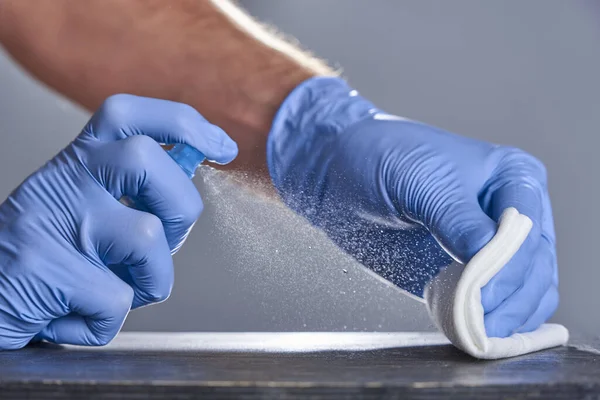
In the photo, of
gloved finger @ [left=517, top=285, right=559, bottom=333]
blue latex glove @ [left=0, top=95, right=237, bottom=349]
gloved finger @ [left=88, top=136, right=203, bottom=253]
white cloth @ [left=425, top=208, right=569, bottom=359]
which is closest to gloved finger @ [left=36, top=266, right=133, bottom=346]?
blue latex glove @ [left=0, top=95, right=237, bottom=349]

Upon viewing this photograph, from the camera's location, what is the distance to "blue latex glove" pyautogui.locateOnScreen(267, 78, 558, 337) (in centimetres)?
86

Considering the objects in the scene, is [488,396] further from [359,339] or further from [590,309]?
[590,309]

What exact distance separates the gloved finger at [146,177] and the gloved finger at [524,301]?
465mm

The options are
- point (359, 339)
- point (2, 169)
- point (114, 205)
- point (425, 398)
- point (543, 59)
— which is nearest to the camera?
point (425, 398)

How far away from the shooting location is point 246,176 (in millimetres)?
1230

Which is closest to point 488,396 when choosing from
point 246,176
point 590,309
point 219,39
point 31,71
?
point 246,176

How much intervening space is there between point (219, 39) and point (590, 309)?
1.52 metres

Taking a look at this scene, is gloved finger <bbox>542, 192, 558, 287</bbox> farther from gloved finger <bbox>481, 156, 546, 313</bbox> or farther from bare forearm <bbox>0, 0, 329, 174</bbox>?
bare forearm <bbox>0, 0, 329, 174</bbox>

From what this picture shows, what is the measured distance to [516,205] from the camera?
0.91 meters

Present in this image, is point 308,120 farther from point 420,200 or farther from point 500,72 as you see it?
point 500,72

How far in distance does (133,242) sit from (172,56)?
24.2 inches

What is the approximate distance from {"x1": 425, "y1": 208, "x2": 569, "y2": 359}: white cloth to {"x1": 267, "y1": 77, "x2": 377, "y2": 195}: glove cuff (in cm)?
42

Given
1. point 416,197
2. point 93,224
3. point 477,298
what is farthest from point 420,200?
point 93,224

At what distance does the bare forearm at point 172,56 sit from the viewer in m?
1.32
